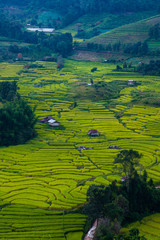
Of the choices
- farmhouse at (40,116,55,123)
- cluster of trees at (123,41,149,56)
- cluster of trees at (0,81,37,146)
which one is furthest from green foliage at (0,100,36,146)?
cluster of trees at (123,41,149,56)

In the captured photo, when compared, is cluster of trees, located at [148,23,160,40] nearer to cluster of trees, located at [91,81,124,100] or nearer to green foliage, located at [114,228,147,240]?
cluster of trees, located at [91,81,124,100]

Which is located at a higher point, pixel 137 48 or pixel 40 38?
pixel 40 38

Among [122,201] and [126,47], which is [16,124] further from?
[126,47]

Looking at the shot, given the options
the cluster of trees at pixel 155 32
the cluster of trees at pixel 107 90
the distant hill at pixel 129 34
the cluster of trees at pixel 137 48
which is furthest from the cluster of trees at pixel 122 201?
the distant hill at pixel 129 34

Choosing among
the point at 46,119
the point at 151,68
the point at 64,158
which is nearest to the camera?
the point at 64,158

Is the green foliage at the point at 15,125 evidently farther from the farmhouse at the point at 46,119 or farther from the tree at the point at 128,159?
the tree at the point at 128,159

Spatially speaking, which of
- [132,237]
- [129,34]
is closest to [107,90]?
[129,34]
